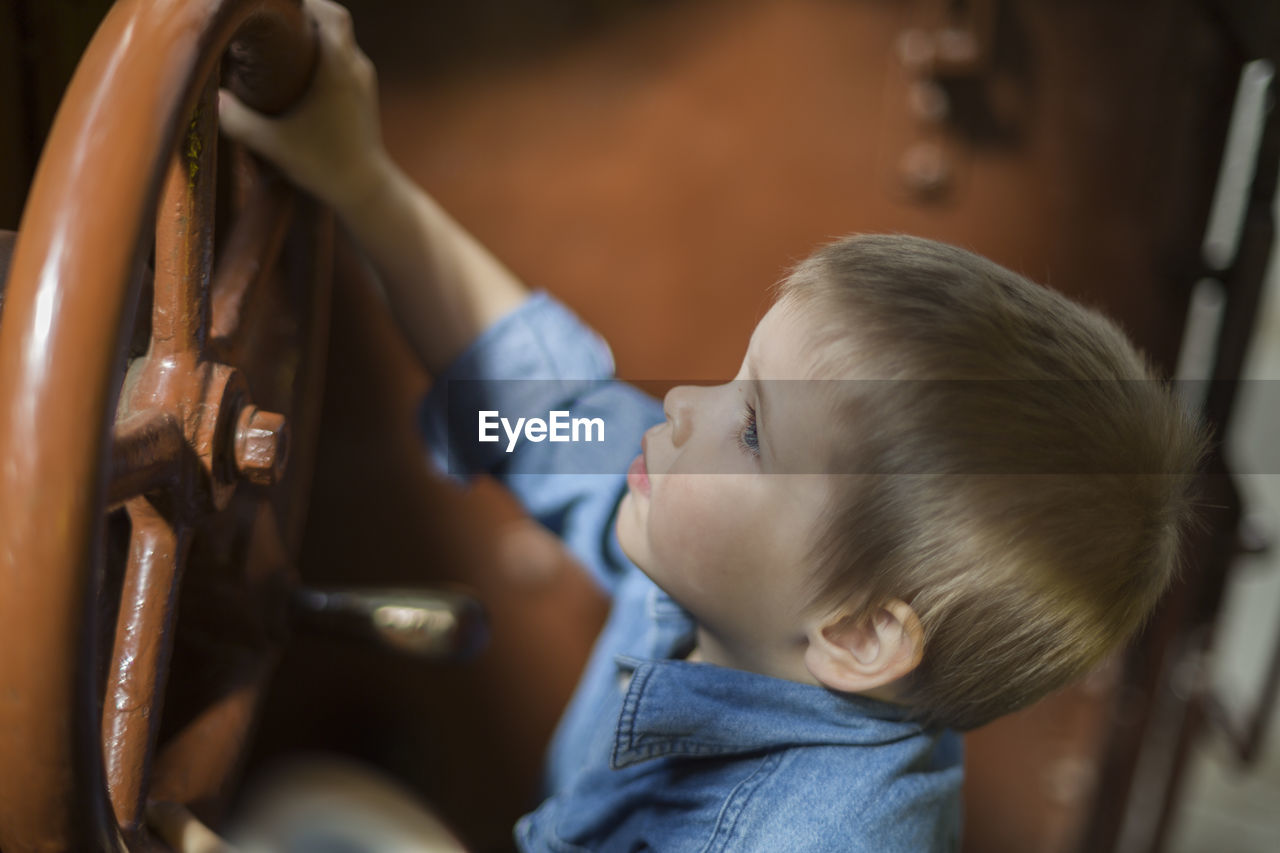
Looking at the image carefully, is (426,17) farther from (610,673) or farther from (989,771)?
(989,771)

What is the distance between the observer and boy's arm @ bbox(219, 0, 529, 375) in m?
0.42

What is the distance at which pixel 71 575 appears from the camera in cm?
22

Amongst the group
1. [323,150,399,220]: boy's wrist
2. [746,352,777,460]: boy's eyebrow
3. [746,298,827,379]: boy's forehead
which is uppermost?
[323,150,399,220]: boy's wrist

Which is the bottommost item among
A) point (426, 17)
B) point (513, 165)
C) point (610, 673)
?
point (610, 673)

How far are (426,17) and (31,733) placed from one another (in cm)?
62

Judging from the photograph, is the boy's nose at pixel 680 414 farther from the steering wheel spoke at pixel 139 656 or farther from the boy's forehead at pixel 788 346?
the steering wheel spoke at pixel 139 656

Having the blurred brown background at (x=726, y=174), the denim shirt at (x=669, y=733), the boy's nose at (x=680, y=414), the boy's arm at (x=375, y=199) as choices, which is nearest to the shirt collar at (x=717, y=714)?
the denim shirt at (x=669, y=733)

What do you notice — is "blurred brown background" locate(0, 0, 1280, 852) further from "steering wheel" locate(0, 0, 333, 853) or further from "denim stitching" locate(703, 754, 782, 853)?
"denim stitching" locate(703, 754, 782, 853)

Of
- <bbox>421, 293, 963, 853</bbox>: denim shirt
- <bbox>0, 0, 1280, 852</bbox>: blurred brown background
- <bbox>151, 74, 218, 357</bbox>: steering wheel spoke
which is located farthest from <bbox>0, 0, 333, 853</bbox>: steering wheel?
<bbox>0, 0, 1280, 852</bbox>: blurred brown background

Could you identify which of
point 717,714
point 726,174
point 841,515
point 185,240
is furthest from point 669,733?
point 726,174

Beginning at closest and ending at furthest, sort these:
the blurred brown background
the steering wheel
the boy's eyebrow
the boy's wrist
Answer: the steering wheel → the boy's eyebrow → the boy's wrist → the blurred brown background

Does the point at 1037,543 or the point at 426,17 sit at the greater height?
the point at 426,17

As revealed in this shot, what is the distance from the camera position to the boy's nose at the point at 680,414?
1.14 feet

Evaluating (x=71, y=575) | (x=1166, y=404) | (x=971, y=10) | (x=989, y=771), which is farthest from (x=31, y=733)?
(x=989, y=771)
